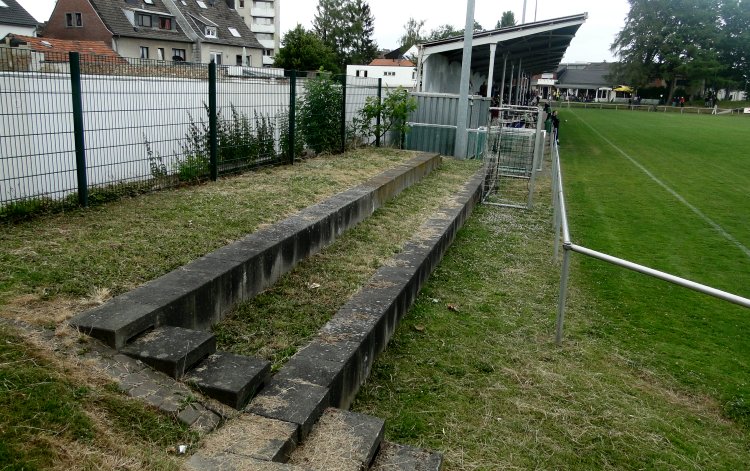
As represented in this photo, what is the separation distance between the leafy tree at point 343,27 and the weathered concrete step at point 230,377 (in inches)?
3397

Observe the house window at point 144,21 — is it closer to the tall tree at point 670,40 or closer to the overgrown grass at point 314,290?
the overgrown grass at point 314,290

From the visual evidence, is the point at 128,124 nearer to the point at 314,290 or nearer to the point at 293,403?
the point at 314,290

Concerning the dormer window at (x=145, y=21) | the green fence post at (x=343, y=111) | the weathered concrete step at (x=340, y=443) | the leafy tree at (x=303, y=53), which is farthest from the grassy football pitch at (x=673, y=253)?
the leafy tree at (x=303, y=53)

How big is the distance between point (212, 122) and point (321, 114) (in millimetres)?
3867

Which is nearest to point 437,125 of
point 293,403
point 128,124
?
point 128,124

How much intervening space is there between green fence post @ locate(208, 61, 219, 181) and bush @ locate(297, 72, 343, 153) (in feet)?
9.56

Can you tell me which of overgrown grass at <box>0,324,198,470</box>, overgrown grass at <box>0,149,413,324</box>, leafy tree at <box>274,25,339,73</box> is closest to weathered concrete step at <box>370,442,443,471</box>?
overgrown grass at <box>0,324,198,470</box>

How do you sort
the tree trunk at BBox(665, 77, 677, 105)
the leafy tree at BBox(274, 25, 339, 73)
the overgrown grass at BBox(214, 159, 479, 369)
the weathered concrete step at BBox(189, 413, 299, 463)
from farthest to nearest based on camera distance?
1. the tree trunk at BBox(665, 77, 677, 105)
2. the leafy tree at BBox(274, 25, 339, 73)
3. the overgrown grass at BBox(214, 159, 479, 369)
4. the weathered concrete step at BBox(189, 413, 299, 463)

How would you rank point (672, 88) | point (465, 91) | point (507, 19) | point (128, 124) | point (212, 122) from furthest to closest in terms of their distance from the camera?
point (507, 19) → point (672, 88) → point (465, 91) → point (212, 122) → point (128, 124)

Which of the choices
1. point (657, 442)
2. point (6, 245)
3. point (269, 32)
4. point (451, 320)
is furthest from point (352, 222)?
point (269, 32)

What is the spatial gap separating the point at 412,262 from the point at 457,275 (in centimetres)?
116

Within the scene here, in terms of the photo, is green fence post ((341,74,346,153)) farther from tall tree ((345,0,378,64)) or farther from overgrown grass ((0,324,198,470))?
tall tree ((345,0,378,64))

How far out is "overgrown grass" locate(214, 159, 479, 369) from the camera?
464 centimetres

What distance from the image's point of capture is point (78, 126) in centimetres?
680
